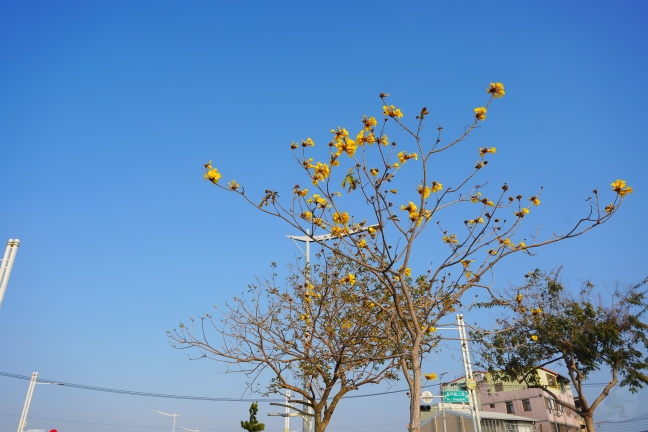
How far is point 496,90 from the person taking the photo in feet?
14.9

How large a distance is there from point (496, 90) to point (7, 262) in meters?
10.8

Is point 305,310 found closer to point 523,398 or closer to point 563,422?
point 523,398

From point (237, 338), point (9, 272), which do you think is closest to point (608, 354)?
point (237, 338)

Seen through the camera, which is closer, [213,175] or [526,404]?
[213,175]

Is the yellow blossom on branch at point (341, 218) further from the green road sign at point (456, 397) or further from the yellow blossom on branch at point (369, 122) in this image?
the green road sign at point (456, 397)

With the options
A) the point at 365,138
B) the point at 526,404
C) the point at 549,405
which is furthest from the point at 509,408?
the point at 365,138

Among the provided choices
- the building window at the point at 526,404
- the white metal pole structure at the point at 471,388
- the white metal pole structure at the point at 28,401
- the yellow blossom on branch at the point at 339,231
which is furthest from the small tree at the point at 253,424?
the building window at the point at 526,404

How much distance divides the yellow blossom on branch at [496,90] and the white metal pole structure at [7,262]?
10.6 m

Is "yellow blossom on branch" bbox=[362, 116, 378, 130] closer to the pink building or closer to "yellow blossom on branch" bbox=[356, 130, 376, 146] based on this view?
"yellow blossom on branch" bbox=[356, 130, 376, 146]

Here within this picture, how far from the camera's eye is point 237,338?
11.6 m

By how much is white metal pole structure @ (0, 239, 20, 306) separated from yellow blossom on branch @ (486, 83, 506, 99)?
1064 centimetres

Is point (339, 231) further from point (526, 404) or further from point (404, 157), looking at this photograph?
point (526, 404)

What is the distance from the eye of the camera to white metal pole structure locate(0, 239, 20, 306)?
10.5 metres

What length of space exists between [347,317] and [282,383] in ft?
7.37
